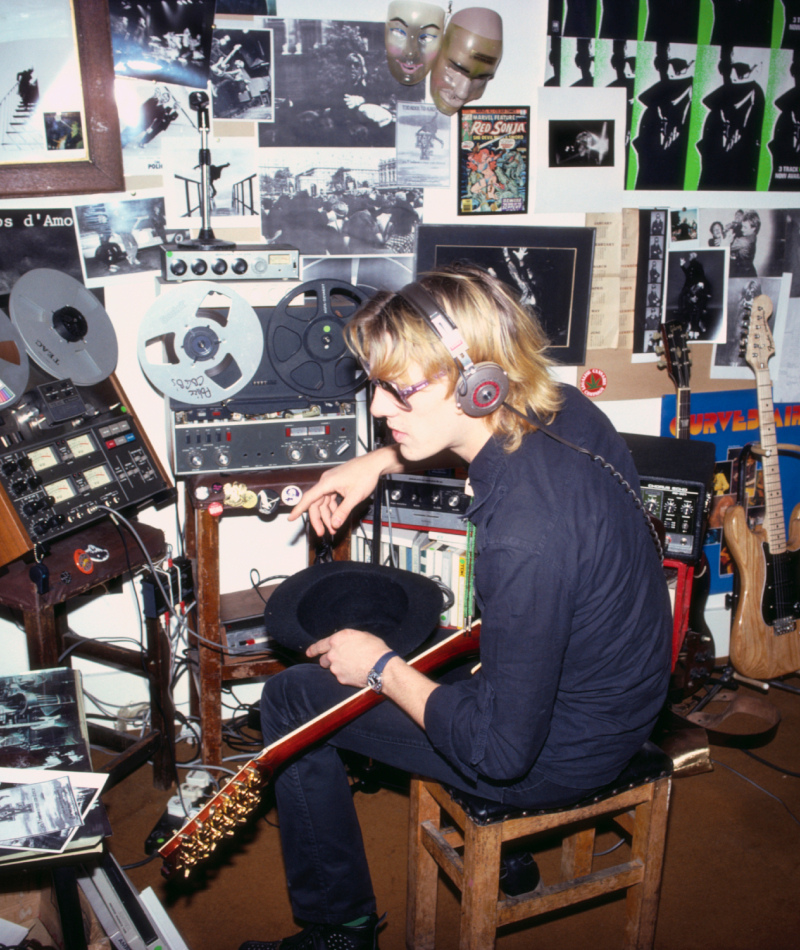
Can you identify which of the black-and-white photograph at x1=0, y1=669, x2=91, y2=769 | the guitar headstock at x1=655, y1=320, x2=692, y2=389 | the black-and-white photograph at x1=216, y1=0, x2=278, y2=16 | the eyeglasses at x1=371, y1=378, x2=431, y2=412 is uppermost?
the black-and-white photograph at x1=216, y1=0, x2=278, y2=16

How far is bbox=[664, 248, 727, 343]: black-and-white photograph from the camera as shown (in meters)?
2.63

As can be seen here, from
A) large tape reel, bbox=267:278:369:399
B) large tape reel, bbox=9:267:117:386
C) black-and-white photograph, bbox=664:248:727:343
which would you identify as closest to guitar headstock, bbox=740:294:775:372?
black-and-white photograph, bbox=664:248:727:343

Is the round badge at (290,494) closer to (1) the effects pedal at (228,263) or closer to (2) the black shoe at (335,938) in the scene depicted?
(1) the effects pedal at (228,263)

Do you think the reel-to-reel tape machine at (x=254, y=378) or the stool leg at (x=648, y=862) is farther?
the reel-to-reel tape machine at (x=254, y=378)

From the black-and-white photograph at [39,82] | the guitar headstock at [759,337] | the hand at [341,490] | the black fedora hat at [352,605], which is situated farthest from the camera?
the guitar headstock at [759,337]

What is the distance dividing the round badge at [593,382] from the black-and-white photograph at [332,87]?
1.01 metres

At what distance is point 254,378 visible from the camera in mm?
1986

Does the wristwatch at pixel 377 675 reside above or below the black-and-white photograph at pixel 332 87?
below

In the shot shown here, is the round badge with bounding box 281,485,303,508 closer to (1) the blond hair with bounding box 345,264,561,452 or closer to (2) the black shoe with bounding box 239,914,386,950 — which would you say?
(1) the blond hair with bounding box 345,264,561,452

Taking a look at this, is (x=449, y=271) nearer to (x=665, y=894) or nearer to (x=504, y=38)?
(x=504, y=38)

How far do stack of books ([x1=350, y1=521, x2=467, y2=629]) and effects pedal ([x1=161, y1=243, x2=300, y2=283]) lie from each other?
2.45 feet

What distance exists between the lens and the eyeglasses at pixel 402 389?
125 cm

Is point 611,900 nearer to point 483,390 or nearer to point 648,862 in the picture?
point 648,862

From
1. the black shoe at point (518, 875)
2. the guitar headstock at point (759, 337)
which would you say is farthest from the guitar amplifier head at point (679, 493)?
the black shoe at point (518, 875)
